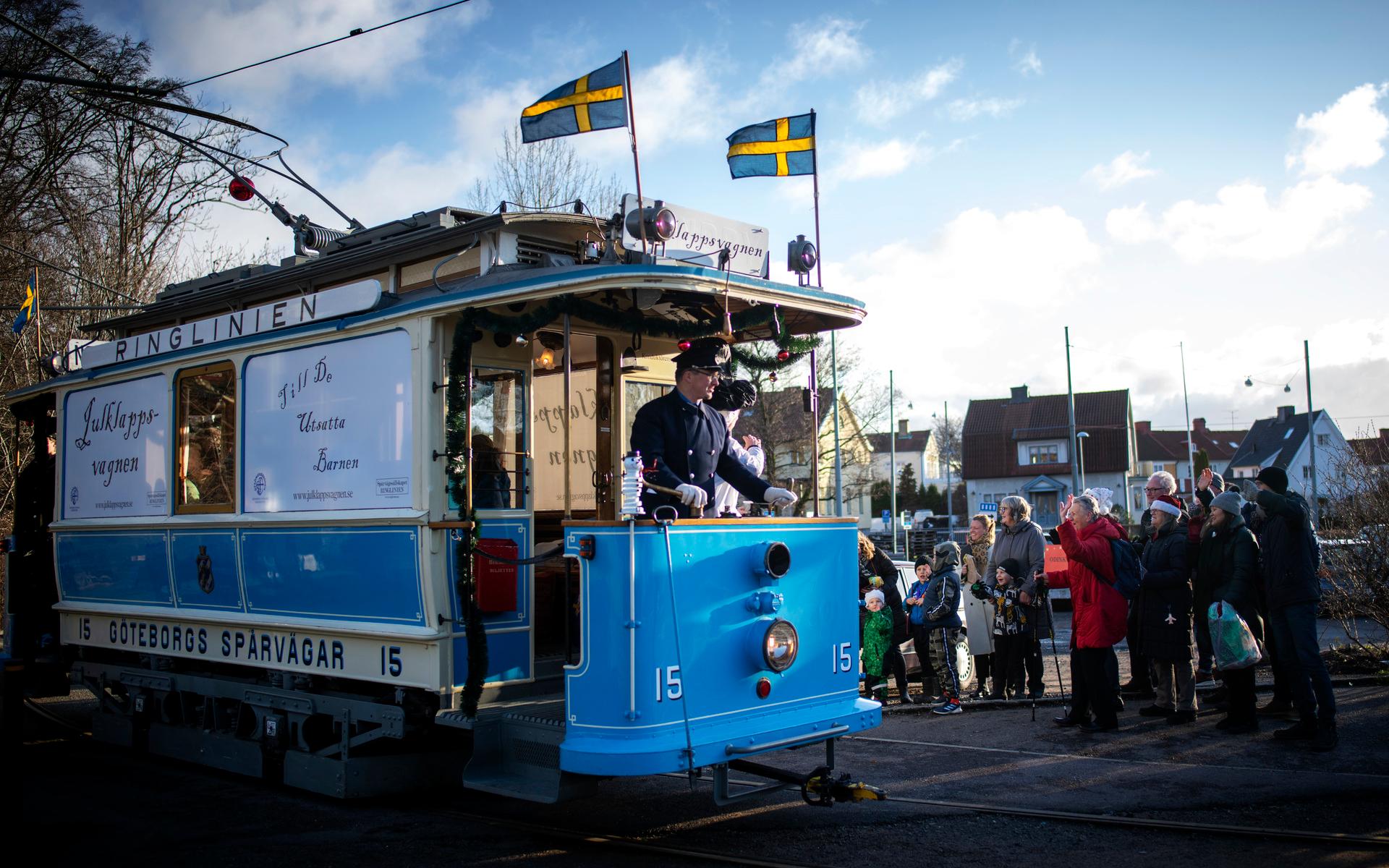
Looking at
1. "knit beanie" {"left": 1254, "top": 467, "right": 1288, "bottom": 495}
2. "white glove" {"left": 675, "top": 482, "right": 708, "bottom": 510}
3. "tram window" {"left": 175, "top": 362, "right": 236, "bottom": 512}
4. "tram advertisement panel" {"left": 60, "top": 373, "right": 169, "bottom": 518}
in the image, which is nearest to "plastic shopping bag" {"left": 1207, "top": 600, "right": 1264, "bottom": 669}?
"knit beanie" {"left": 1254, "top": 467, "right": 1288, "bottom": 495}

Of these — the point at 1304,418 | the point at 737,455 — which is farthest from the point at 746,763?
the point at 1304,418

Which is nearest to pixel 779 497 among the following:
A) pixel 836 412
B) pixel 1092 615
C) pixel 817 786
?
pixel 817 786

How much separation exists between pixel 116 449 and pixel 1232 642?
908cm

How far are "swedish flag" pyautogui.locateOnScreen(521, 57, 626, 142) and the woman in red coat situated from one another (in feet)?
14.7

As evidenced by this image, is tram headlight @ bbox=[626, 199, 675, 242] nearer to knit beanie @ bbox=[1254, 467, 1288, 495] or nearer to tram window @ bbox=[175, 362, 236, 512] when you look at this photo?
tram window @ bbox=[175, 362, 236, 512]

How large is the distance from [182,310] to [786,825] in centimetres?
695

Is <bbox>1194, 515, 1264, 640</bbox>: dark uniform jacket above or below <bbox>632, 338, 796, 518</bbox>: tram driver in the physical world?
below

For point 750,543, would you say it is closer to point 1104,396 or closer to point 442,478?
point 442,478

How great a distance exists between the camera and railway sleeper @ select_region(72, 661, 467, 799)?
6.73m

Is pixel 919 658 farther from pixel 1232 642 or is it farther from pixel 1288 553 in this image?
pixel 1288 553

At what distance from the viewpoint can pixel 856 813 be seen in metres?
6.31

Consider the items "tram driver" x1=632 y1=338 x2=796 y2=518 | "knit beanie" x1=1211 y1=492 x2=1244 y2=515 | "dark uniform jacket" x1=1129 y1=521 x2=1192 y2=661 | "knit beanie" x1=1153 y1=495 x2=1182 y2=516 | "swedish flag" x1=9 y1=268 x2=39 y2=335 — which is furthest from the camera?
"swedish flag" x1=9 y1=268 x2=39 y2=335

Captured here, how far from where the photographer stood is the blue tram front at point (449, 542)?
18.1ft

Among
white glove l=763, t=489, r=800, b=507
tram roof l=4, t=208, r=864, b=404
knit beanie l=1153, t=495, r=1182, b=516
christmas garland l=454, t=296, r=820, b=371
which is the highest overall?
tram roof l=4, t=208, r=864, b=404
